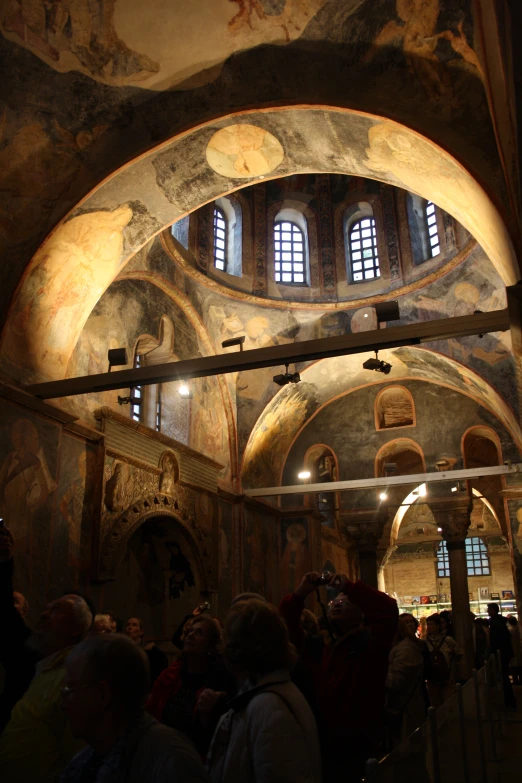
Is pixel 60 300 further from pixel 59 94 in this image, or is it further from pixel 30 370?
pixel 59 94

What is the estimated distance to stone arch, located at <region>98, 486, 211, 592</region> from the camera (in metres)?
11.7

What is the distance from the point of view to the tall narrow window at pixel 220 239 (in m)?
18.4

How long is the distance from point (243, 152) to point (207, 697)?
9.93 metres

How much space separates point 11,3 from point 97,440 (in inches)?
268

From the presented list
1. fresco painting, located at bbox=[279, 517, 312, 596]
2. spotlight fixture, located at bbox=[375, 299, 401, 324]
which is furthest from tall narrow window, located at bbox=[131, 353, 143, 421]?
fresco painting, located at bbox=[279, 517, 312, 596]

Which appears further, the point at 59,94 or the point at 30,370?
the point at 30,370

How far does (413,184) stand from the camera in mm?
11094

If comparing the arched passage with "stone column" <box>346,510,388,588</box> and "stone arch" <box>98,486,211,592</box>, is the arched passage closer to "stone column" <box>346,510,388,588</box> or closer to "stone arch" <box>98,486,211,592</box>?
"stone arch" <box>98,486,211,592</box>

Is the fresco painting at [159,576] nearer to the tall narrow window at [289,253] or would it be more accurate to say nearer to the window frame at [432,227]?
the tall narrow window at [289,253]

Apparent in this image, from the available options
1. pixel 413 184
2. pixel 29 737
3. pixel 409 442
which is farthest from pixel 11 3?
pixel 409 442

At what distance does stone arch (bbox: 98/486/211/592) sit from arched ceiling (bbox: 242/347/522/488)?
10.9 ft

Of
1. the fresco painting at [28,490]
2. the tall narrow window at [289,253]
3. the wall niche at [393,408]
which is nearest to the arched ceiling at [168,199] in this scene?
the fresco painting at [28,490]

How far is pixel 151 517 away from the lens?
13.2 m

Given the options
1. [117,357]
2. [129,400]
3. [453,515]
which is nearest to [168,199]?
[117,357]
